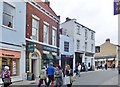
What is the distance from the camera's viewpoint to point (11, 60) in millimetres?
23797

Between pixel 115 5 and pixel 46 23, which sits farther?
pixel 46 23

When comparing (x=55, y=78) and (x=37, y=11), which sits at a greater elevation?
(x=37, y=11)

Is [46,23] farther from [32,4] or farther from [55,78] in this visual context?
[55,78]

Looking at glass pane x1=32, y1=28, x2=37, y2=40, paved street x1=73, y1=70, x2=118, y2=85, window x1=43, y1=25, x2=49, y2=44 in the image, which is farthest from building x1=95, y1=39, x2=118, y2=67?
glass pane x1=32, y1=28, x2=37, y2=40

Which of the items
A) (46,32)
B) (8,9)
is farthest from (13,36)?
(46,32)

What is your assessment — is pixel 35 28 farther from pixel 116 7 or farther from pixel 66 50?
pixel 116 7

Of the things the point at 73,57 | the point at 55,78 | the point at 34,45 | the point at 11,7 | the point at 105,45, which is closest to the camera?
the point at 55,78

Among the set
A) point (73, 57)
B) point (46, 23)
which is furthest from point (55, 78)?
point (73, 57)

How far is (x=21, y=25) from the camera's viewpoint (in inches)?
985

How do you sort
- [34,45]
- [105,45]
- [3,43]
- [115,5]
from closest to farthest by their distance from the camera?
1. [115,5]
2. [3,43]
3. [34,45]
4. [105,45]

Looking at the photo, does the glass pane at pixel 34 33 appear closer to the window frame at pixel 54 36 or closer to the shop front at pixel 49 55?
the shop front at pixel 49 55

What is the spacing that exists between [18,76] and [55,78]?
7261 mm

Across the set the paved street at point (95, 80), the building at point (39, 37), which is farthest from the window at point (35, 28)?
the paved street at point (95, 80)

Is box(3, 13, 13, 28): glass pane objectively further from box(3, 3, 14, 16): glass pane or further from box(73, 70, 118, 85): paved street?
box(73, 70, 118, 85): paved street
